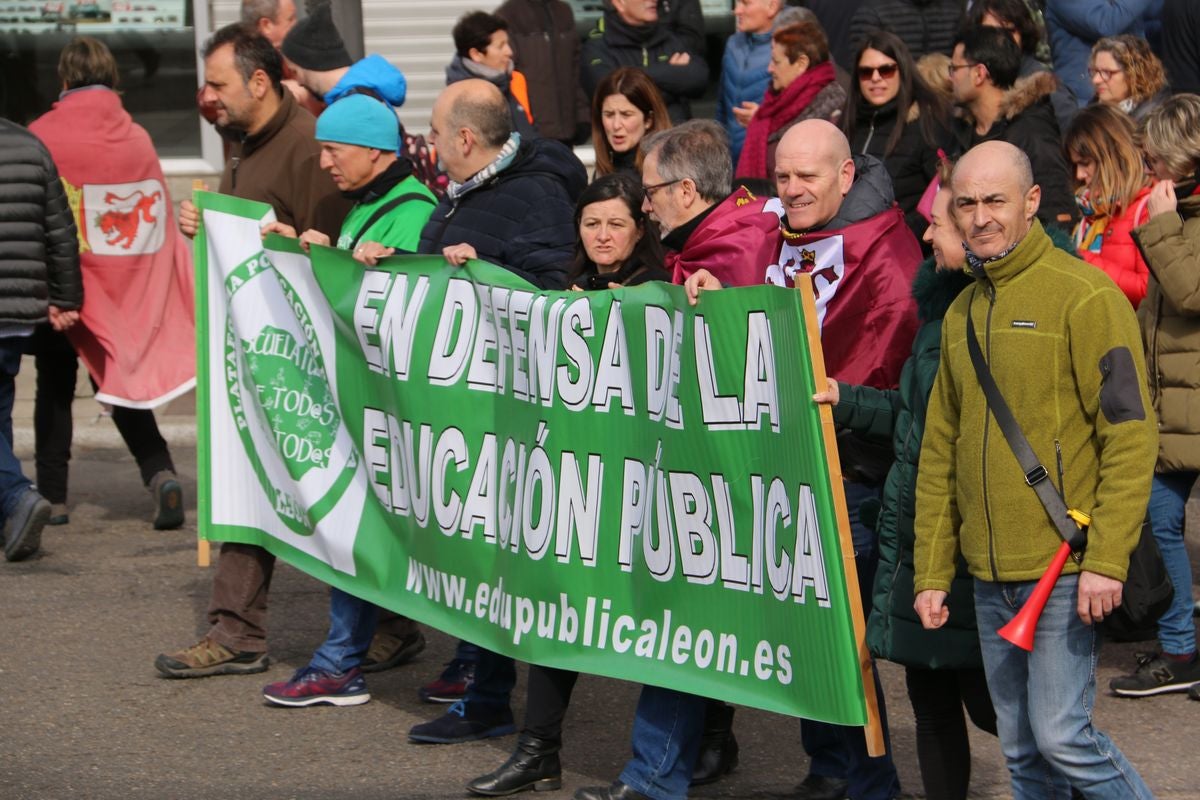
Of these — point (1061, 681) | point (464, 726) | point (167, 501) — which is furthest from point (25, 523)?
point (1061, 681)

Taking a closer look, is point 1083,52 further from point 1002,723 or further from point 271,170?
point 1002,723

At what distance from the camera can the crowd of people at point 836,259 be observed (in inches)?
158

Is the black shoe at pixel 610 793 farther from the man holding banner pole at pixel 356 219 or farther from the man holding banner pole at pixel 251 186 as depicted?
the man holding banner pole at pixel 251 186

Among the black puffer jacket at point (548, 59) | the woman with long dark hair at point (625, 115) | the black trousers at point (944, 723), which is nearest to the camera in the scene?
the black trousers at point (944, 723)

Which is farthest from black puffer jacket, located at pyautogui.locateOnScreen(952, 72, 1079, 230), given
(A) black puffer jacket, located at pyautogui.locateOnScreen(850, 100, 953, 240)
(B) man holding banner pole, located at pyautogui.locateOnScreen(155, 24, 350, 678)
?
(B) man holding banner pole, located at pyautogui.locateOnScreen(155, 24, 350, 678)

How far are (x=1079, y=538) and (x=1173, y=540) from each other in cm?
216

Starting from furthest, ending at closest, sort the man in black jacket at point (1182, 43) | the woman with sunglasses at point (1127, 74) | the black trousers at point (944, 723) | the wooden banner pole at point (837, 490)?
the man in black jacket at point (1182, 43) < the woman with sunglasses at point (1127, 74) < the black trousers at point (944, 723) < the wooden banner pole at point (837, 490)

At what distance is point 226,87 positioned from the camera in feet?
22.5

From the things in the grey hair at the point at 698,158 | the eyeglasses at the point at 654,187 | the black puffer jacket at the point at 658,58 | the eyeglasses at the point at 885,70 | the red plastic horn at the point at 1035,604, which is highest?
the black puffer jacket at the point at 658,58

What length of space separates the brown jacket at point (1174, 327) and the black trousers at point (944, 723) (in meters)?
1.59

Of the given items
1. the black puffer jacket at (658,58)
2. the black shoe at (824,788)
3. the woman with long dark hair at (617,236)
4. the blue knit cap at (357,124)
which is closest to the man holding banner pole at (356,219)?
the blue knit cap at (357,124)

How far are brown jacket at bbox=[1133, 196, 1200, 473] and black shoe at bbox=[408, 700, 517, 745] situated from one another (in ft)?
7.18

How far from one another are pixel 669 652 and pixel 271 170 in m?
2.76

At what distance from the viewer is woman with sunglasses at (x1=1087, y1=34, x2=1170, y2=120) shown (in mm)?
8211
